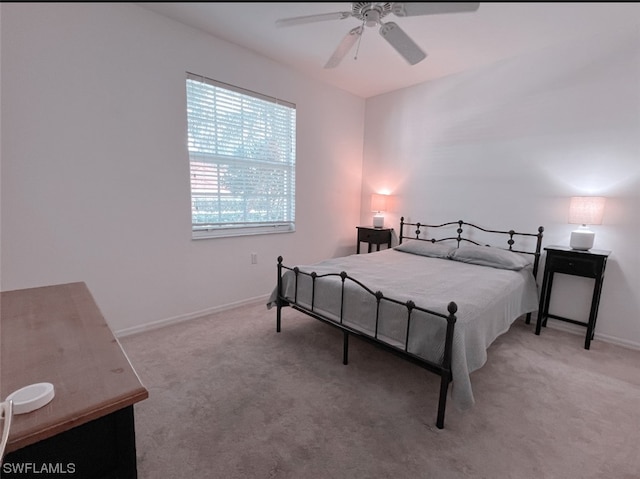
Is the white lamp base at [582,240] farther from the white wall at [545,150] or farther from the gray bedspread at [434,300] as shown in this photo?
the gray bedspread at [434,300]

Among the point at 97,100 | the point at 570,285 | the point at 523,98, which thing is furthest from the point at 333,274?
the point at 523,98

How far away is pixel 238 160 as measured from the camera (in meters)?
3.27

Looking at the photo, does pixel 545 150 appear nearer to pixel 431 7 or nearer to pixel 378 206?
pixel 378 206

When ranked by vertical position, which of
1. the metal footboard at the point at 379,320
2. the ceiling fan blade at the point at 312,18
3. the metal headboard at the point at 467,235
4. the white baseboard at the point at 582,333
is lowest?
the white baseboard at the point at 582,333

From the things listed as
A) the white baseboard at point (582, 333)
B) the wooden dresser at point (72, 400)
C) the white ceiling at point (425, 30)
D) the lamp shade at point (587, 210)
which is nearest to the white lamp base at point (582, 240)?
the lamp shade at point (587, 210)

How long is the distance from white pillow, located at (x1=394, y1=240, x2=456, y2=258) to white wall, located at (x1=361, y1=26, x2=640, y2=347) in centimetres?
49

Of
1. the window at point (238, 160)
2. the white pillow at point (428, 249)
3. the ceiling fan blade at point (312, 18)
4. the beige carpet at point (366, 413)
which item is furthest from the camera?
the white pillow at point (428, 249)

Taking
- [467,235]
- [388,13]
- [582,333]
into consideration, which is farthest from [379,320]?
[582,333]

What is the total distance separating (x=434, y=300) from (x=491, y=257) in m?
1.39

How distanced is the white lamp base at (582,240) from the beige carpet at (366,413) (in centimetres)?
88

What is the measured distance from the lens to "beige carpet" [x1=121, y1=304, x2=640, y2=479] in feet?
4.85

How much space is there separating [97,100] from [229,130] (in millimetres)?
1115

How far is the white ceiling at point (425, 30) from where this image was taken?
239cm

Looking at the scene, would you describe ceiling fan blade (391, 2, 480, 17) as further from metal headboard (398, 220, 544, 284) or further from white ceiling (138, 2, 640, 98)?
metal headboard (398, 220, 544, 284)
